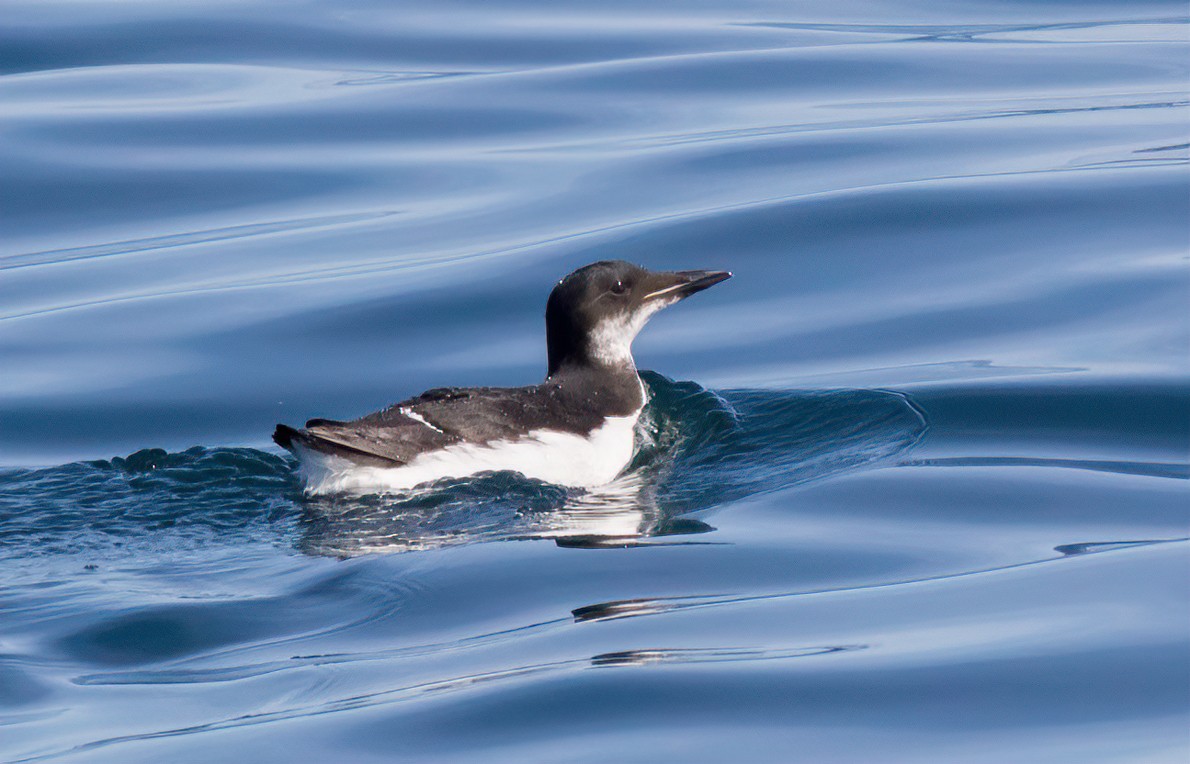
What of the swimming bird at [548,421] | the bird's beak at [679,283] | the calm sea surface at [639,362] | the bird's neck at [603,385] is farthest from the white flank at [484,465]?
the bird's beak at [679,283]

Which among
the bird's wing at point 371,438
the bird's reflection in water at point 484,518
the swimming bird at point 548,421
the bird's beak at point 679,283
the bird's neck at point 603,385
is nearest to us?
the bird's reflection in water at point 484,518

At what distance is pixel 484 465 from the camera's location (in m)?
7.47

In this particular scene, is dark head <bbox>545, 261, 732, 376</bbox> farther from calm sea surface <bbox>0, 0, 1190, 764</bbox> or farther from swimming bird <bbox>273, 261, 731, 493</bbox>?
calm sea surface <bbox>0, 0, 1190, 764</bbox>

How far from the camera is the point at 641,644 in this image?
5441 millimetres

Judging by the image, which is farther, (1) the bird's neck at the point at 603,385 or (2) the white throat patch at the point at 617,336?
(2) the white throat patch at the point at 617,336

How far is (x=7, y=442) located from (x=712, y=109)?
24.6 ft

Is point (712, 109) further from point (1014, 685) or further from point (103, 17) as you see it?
point (1014, 685)

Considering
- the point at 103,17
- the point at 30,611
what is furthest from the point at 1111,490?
the point at 103,17

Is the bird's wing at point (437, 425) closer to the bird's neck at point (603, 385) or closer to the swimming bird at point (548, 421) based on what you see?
the swimming bird at point (548, 421)

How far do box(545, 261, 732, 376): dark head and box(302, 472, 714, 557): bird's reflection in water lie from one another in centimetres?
103

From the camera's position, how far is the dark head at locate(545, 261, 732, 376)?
8469mm

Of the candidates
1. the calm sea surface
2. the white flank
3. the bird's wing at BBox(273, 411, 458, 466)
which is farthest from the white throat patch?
the bird's wing at BBox(273, 411, 458, 466)

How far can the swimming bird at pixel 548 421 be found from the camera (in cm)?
731

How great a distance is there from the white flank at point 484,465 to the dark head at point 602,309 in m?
0.71
